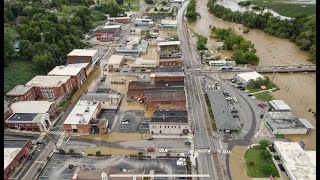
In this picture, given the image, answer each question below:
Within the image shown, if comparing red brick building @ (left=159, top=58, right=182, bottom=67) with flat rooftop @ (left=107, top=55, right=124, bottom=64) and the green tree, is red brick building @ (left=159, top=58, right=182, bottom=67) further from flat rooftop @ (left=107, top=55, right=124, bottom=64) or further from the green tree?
the green tree

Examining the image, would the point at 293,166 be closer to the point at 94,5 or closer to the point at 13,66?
the point at 13,66

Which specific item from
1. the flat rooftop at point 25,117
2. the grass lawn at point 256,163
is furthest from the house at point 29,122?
the grass lawn at point 256,163

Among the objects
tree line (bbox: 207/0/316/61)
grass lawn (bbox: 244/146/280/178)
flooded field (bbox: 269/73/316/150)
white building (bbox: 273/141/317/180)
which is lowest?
grass lawn (bbox: 244/146/280/178)

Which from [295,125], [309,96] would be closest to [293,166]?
[295,125]

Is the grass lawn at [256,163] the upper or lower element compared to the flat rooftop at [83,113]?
lower

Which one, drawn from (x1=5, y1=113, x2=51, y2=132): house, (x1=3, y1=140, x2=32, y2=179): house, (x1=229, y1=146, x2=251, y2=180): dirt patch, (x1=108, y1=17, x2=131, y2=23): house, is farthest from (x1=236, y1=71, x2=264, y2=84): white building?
(x1=108, y1=17, x2=131, y2=23): house

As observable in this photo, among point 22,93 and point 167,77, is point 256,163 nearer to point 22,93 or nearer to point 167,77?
point 167,77

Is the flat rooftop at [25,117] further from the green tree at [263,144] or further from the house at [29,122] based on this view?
the green tree at [263,144]
